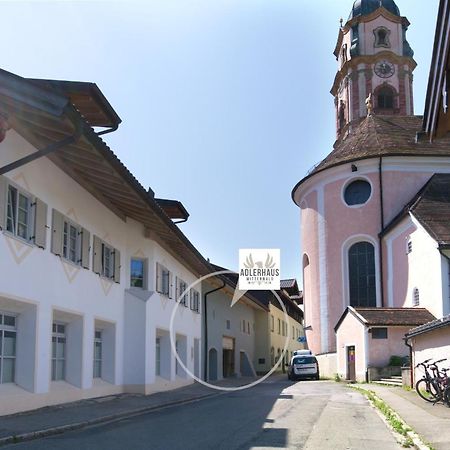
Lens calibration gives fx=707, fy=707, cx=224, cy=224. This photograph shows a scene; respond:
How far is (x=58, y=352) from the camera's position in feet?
58.2

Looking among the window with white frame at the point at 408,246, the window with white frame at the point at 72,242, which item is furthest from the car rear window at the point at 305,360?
the window with white frame at the point at 72,242

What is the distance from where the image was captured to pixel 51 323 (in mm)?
16312

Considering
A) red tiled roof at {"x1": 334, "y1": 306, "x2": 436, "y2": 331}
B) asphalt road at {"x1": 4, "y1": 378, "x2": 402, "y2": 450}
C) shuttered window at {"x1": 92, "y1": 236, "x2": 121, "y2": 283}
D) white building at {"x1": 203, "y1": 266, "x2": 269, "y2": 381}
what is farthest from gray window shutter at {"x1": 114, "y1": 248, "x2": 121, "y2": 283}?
white building at {"x1": 203, "y1": 266, "x2": 269, "y2": 381}

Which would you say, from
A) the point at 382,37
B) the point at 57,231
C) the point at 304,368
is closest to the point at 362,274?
the point at 304,368

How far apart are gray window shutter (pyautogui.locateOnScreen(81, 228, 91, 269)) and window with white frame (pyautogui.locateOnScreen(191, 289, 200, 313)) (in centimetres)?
1401

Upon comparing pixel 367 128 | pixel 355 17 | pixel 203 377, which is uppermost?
pixel 355 17

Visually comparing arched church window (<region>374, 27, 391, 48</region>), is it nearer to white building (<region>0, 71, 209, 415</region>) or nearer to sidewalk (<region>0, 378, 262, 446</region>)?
white building (<region>0, 71, 209, 415</region>)

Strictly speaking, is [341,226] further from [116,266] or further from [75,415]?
[75,415]

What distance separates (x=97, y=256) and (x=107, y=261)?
1.33m

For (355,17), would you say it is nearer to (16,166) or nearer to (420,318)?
(420,318)

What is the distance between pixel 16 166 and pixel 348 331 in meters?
25.1

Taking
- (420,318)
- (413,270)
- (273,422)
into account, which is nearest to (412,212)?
(413,270)

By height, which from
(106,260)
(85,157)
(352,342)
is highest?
(85,157)

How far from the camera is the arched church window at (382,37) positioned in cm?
5934
